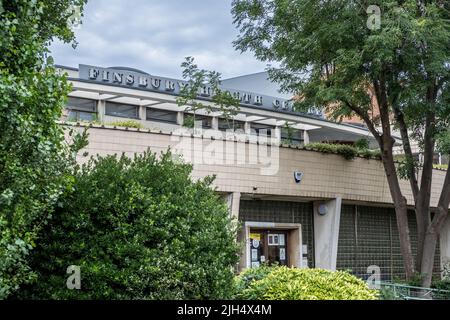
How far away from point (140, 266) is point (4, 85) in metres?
2.47

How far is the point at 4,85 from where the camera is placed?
15.6 ft

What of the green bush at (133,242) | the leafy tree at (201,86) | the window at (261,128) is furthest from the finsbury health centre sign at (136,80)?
the green bush at (133,242)

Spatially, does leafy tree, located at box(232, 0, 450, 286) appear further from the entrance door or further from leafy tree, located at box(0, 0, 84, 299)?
leafy tree, located at box(0, 0, 84, 299)

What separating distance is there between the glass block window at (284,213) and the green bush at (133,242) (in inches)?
331

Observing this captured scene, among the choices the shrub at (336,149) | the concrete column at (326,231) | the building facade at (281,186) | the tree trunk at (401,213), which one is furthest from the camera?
the concrete column at (326,231)

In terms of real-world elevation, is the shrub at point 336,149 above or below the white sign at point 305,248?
above

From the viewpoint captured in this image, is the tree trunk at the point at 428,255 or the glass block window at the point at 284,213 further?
the glass block window at the point at 284,213

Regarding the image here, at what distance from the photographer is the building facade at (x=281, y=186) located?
13.5m

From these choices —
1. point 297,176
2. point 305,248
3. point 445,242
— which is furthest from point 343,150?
point 445,242

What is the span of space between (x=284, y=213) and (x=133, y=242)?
10.4 meters

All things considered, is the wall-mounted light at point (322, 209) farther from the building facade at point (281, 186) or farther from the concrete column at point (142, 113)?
the concrete column at point (142, 113)

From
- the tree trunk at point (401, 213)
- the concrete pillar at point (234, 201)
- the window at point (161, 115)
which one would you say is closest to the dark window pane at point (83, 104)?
the window at point (161, 115)

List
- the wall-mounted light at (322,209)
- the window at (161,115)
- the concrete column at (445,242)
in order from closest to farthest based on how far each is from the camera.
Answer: the wall-mounted light at (322,209) < the concrete column at (445,242) < the window at (161,115)

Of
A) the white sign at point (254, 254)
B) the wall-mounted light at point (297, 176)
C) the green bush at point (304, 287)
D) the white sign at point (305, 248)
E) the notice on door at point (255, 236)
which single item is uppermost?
the wall-mounted light at point (297, 176)
